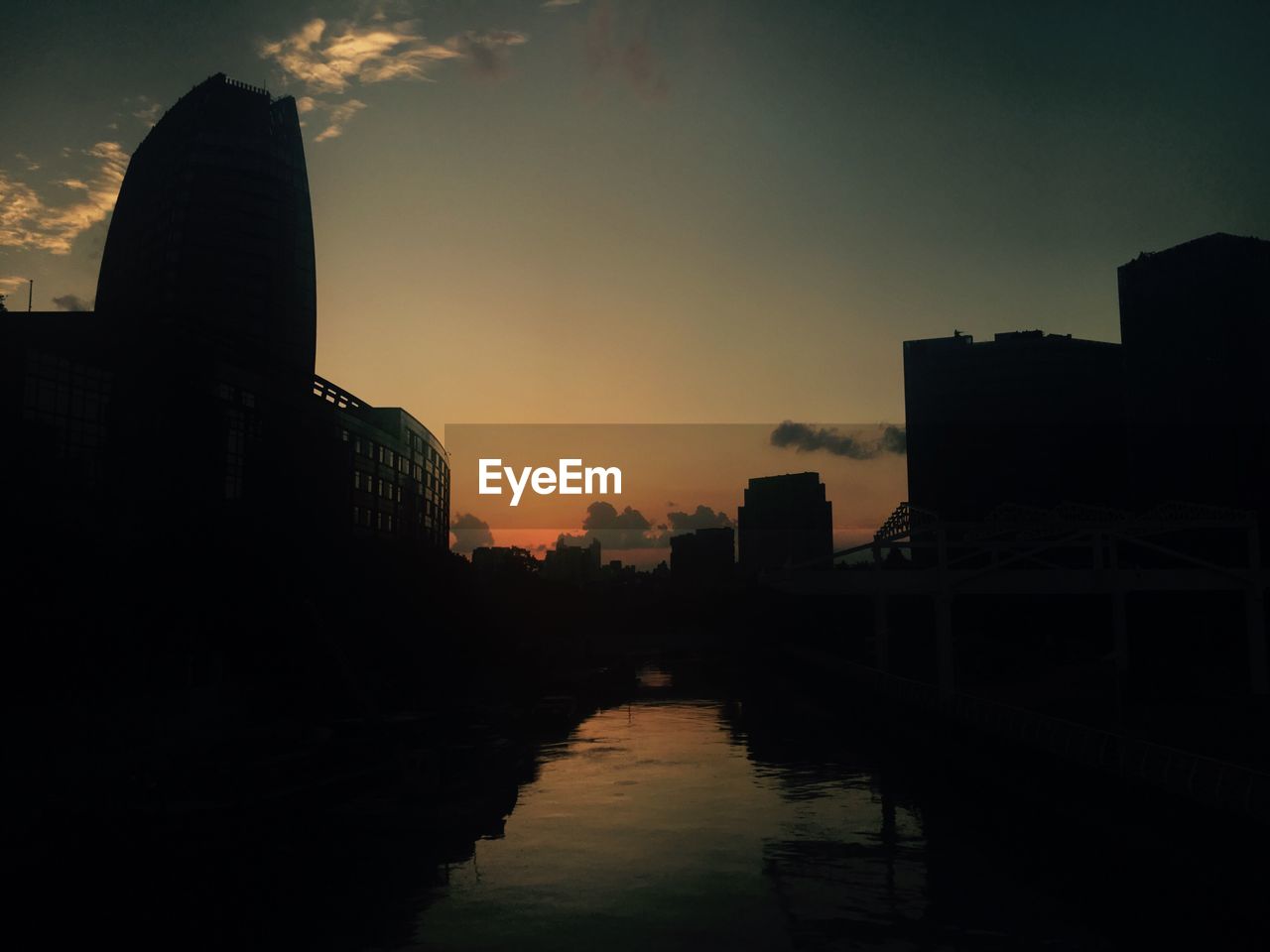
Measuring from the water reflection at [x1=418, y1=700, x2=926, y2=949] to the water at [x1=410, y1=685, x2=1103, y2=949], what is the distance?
0.31 feet

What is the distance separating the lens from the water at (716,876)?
123 ft

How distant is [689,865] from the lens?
48.3m

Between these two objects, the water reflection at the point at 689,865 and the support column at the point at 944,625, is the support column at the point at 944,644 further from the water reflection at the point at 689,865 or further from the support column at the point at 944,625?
the water reflection at the point at 689,865

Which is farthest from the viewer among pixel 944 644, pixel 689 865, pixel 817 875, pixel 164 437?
pixel 164 437

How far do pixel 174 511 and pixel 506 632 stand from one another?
202 feet

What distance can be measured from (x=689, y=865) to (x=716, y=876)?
2.26 metres

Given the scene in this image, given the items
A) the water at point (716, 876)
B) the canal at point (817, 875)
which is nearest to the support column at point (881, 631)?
the water at point (716, 876)

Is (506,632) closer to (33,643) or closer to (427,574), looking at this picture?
(427,574)

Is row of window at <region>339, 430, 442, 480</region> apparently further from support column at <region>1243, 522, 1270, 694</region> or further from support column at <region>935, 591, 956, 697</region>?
support column at <region>1243, 522, 1270, 694</region>

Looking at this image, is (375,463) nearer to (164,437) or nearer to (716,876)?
(164,437)

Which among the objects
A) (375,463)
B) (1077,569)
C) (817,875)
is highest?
(375,463)

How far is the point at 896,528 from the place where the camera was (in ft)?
283

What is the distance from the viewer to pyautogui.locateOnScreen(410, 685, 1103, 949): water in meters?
37.6

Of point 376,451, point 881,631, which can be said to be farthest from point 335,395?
point 881,631
